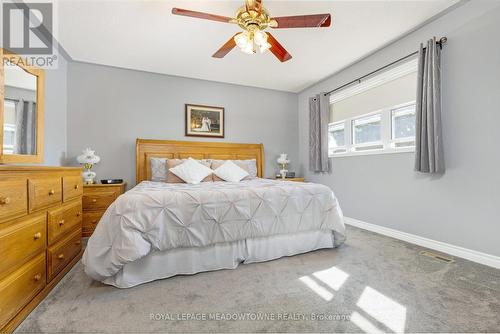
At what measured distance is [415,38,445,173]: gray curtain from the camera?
2.38 m

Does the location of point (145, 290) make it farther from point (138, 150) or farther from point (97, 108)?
point (97, 108)

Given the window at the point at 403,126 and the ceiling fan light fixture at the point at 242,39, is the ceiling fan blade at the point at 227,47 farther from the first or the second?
the window at the point at 403,126

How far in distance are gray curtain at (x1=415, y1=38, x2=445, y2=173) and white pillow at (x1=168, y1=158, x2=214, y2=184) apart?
108 inches

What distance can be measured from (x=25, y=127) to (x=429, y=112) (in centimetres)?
415

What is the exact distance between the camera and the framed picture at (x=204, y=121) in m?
4.03

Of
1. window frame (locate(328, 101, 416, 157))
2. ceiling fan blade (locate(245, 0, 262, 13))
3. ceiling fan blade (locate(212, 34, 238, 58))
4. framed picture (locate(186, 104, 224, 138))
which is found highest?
ceiling fan blade (locate(245, 0, 262, 13))

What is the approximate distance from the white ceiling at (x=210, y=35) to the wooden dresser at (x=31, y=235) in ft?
5.69

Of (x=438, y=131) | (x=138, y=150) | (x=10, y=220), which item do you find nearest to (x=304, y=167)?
(x=438, y=131)

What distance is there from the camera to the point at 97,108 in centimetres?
353

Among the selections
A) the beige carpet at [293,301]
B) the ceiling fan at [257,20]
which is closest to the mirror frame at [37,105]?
the beige carpet at [293,301]

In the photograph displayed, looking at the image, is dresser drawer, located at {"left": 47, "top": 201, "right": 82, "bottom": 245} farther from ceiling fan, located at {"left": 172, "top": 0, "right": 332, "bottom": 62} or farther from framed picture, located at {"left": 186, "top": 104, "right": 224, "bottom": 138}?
framed picture, located at {"left": 186, "top": 104, "right": 224, "bottom": 138}

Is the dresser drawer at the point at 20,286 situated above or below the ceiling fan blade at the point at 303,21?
below

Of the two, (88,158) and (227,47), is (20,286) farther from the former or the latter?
(227,47)

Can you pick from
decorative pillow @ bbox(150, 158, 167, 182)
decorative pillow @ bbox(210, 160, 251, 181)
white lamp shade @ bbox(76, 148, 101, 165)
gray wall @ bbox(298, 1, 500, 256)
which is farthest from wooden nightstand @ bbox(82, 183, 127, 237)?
gray wall @ bbox(298, 1, 500, 256)
